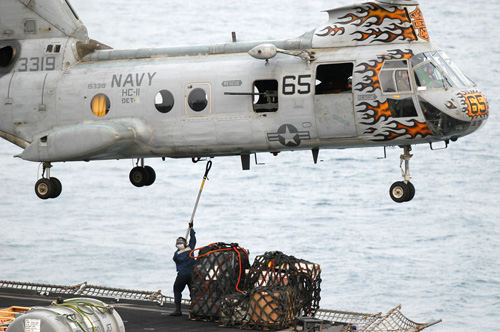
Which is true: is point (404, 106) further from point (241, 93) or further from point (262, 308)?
point (262, 308)

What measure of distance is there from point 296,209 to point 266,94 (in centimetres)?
3923

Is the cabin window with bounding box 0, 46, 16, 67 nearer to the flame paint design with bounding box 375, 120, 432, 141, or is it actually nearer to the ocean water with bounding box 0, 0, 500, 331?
the flame paint design with bounding box 375, 120, 432, 141

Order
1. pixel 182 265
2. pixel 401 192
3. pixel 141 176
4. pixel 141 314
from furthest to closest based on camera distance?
pixel 141 176 < pixel 141 314 < pixel 182 265 < pixel 401 192

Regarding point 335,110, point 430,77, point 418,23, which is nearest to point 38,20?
point 335,110

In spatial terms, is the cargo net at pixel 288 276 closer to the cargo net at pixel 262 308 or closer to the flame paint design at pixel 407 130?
the cargo net at pixel 262 308

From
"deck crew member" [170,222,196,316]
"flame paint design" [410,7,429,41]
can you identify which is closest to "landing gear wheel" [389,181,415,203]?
"flame paint design" [410,7,429,41]

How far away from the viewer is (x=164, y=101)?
2245cm

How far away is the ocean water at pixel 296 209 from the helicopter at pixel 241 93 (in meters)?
22.2

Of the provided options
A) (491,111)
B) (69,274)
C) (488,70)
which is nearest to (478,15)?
(488,70)

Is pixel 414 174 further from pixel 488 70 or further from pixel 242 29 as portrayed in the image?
pixel 242 29

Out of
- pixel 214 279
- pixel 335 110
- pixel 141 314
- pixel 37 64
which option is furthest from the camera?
pixel 37 64

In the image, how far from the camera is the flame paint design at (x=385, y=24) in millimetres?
21281

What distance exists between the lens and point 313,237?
5506cm

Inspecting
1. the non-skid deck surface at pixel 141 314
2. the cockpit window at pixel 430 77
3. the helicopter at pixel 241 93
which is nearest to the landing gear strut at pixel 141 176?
the helicopter at pixel 241 93
